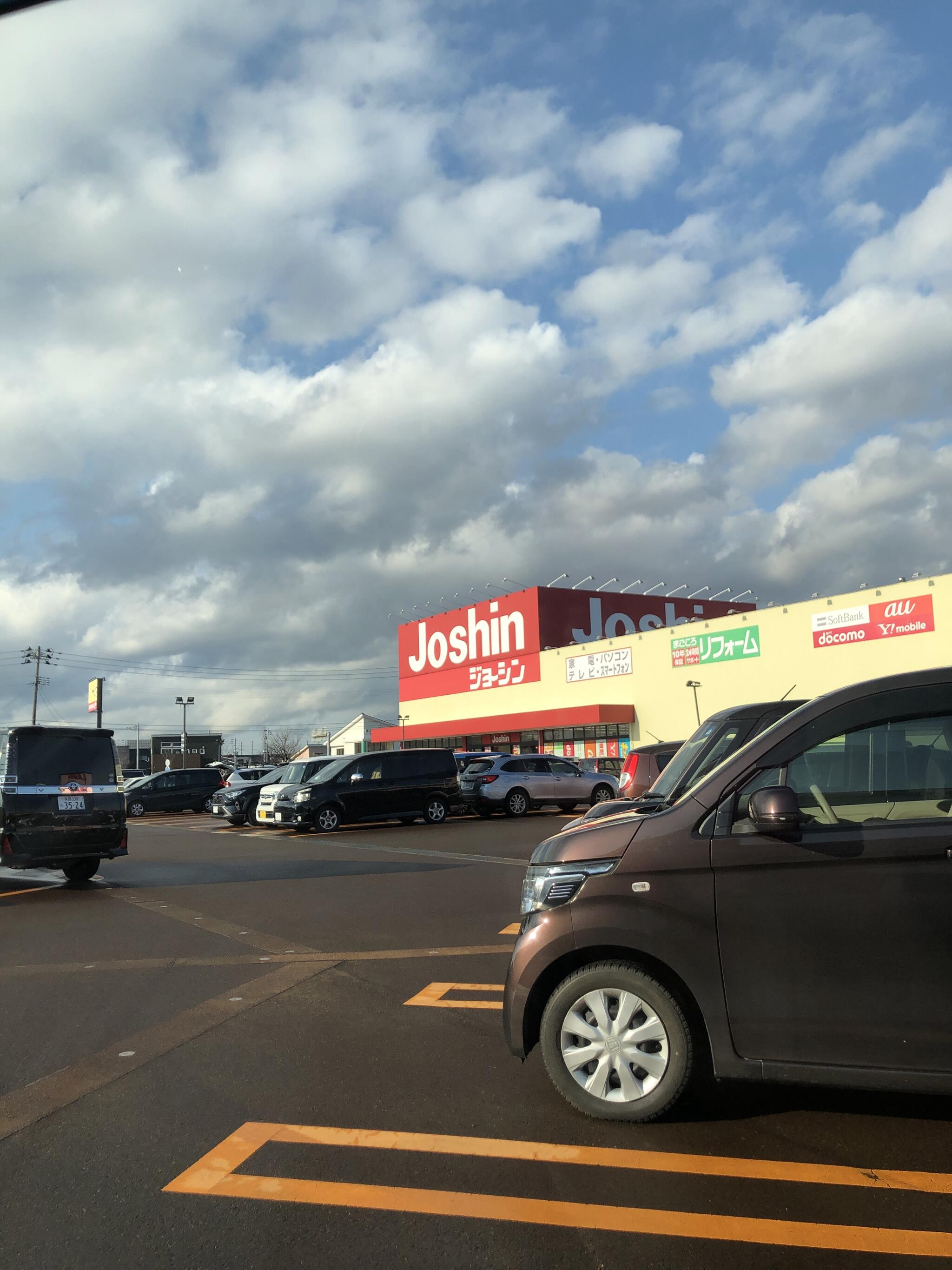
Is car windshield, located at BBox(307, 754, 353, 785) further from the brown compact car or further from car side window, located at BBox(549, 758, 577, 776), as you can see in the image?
the brown compact car

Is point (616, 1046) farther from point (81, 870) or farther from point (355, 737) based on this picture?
point (355, 737)

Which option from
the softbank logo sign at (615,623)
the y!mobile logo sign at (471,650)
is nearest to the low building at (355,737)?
the y!mobile logo sign at (471,650)

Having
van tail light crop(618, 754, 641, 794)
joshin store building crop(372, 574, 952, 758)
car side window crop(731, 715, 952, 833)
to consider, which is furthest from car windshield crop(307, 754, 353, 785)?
car side window crop(731, 715, 952, 833)

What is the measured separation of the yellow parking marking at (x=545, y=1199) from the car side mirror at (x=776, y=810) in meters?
1.29

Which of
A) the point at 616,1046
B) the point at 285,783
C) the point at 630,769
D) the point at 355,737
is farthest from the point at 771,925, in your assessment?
the point at 355,737

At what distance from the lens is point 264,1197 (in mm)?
3615

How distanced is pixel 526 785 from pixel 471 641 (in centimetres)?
3426

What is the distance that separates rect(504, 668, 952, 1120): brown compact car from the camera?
3.81 meters

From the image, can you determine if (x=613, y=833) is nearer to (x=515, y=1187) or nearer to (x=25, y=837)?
(x=515, y=1187)

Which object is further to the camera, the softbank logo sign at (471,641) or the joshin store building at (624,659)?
the softbank logo sign at (471,641)

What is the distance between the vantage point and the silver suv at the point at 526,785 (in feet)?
80.9

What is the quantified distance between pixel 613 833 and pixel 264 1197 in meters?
1.97

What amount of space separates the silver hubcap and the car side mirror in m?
0.94

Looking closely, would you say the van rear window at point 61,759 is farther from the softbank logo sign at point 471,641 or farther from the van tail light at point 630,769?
the softbank logo sign at point 471,641
